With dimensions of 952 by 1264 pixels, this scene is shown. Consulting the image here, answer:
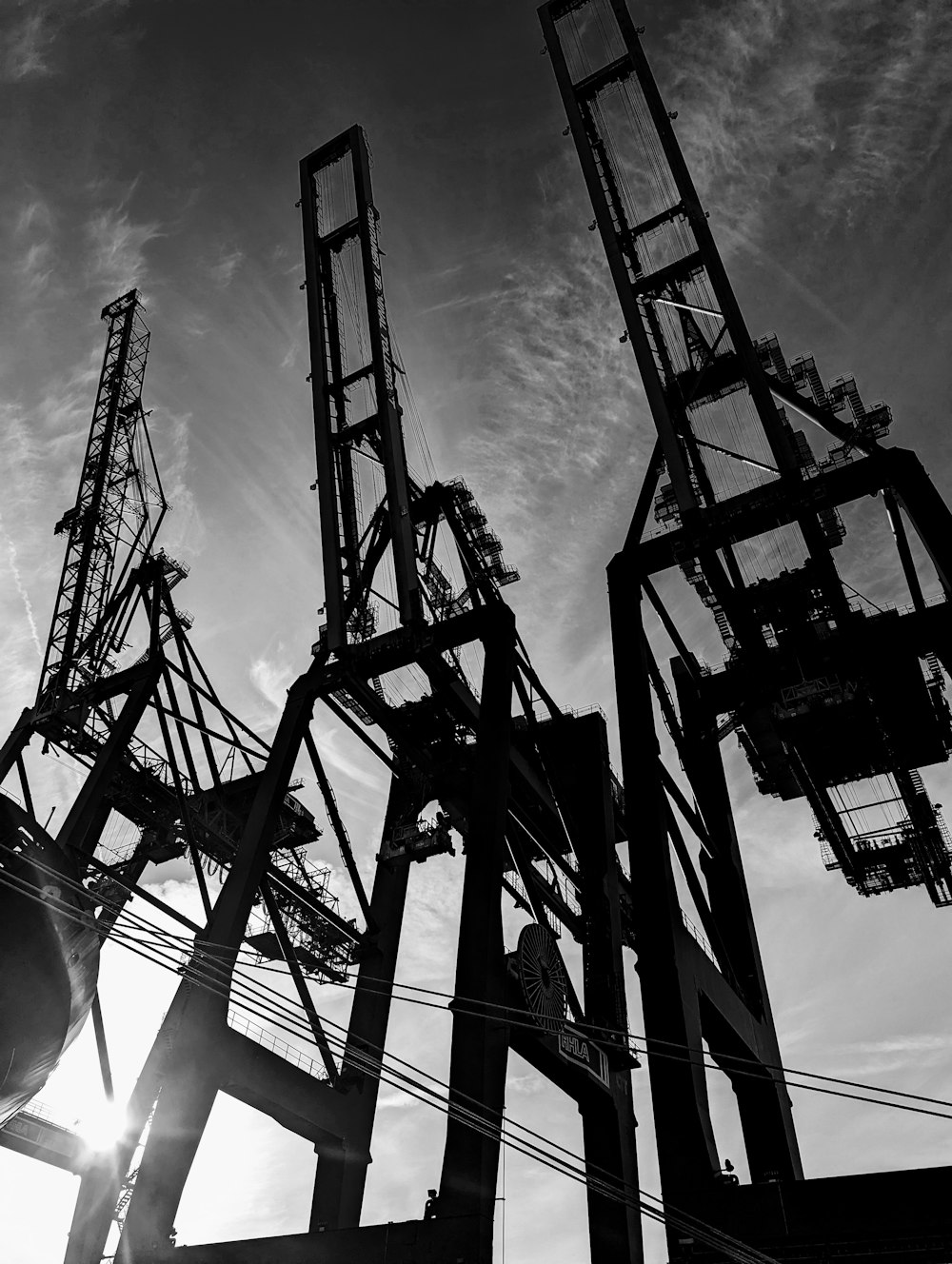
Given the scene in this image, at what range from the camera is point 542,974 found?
21.5m

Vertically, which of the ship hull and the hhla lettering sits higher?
the hhla lettering

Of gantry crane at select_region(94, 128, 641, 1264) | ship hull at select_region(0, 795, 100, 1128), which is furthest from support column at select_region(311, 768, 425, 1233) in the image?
ship hull at select_region(0, 795, 100, 1128)

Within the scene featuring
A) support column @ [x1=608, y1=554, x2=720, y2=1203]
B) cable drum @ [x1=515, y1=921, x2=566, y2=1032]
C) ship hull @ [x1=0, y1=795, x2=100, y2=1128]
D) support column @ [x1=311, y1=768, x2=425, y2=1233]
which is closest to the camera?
ship hull @ [x1=0, y1=795, x2=100, y2=1128]

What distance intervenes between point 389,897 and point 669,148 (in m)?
26.8

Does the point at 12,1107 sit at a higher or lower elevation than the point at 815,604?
lower

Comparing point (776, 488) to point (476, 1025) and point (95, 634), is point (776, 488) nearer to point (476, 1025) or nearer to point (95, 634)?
point (476, 1025)

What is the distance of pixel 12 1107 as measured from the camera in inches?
337

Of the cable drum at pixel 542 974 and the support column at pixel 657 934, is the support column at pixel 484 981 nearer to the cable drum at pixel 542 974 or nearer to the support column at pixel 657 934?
the cable drum at pixel 542 974

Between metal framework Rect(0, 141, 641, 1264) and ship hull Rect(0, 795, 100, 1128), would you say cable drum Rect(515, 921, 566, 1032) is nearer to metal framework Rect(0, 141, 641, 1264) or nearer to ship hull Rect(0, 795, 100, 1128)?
metal framework Rect(0, 141, 641, 1264)

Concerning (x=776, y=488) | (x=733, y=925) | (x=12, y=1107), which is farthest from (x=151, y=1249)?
(x=776, y=488)

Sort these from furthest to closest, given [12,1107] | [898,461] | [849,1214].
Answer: [898,461]
[849,1214]
[12,1107]

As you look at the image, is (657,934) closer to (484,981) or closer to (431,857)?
(484,981)

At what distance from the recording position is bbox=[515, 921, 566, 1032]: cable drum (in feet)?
67.5

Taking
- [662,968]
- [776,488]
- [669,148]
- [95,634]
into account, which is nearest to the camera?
[662,968]
